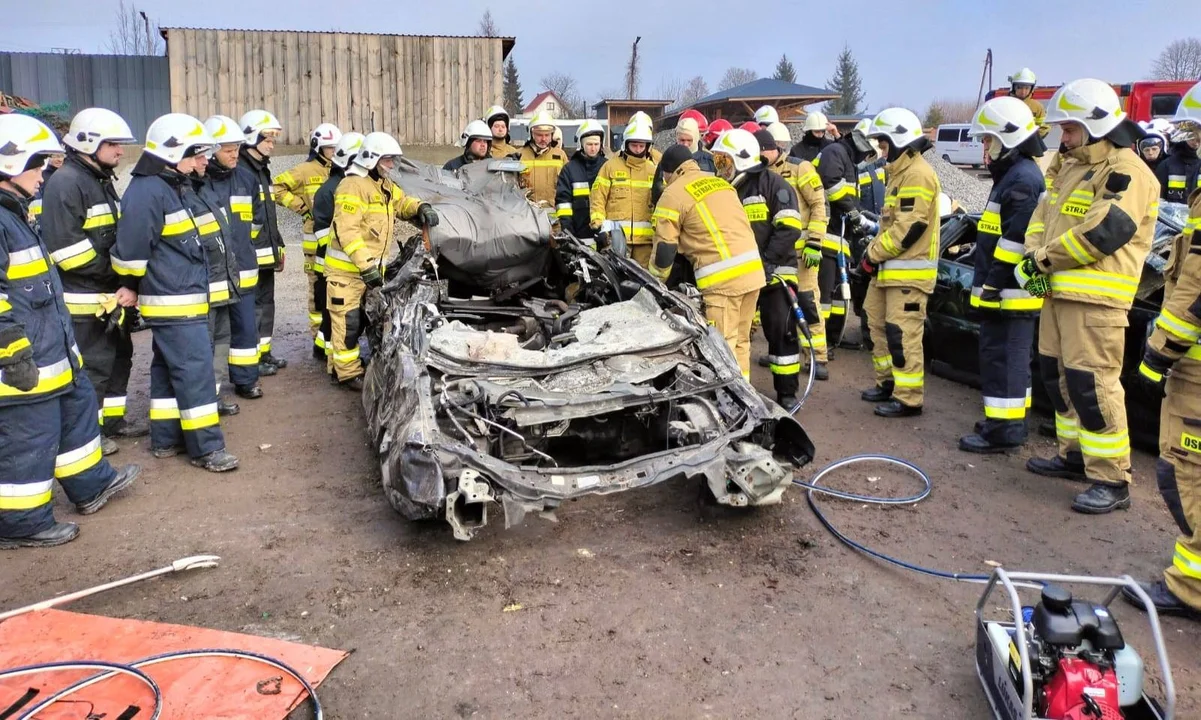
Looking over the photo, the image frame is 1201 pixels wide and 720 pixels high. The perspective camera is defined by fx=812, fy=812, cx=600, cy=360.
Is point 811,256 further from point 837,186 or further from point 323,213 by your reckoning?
point 323,213

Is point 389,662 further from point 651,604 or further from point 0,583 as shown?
point 0,583

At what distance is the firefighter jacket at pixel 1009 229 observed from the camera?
4.87 m

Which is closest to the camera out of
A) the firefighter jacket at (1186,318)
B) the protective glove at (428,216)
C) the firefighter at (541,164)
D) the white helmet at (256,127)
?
the firefighter jacket at (1186,318)

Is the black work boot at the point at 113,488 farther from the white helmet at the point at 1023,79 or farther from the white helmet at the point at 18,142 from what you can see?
the white helmet at the point at 1023,79

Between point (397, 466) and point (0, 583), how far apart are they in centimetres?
184

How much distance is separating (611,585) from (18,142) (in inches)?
134

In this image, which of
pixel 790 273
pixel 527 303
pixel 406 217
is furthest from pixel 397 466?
pixel 790 273

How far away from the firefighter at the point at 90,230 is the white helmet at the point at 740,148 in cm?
375

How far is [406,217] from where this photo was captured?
6.27 m

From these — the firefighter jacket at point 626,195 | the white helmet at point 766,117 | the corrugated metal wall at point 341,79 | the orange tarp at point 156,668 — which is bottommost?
the orange tarp at point 156,668

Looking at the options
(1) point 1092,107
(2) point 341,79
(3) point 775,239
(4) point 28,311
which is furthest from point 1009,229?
(2) point 341,79

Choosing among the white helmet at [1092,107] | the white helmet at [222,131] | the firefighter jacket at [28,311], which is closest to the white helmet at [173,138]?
the firefighter jacket at [28,311]

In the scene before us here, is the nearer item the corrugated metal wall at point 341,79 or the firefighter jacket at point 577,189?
the firefighter jacket at point 577,189

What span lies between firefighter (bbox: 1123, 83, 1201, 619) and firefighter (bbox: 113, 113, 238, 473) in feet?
16.0
